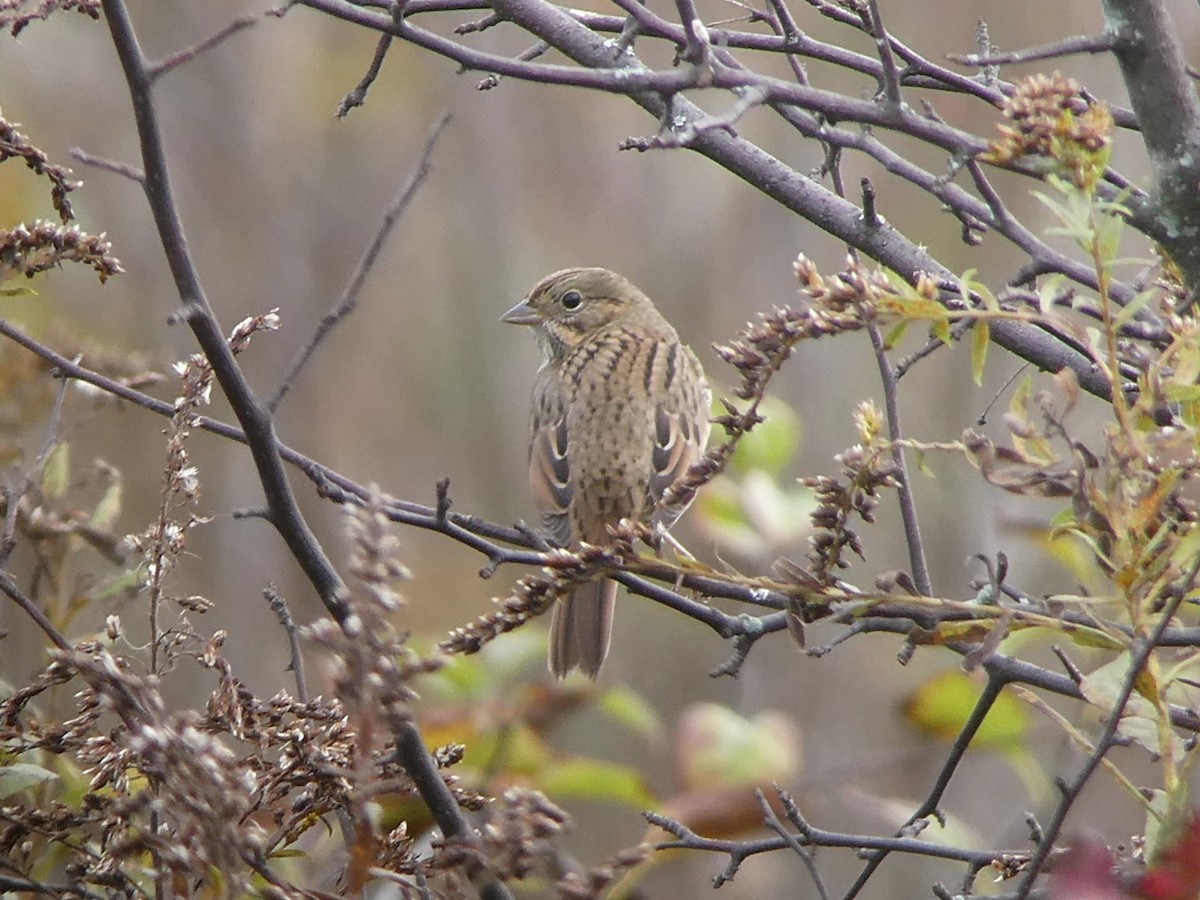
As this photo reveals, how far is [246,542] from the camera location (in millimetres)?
7711

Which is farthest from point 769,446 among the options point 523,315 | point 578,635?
point 523,315

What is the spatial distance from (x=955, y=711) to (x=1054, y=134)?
1770 mm

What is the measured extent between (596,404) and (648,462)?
35cm

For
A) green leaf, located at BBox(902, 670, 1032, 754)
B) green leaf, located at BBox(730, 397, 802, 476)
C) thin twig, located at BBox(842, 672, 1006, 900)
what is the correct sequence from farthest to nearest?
green leaf, located at BBox(730, 397, 802, 476) < green leaf, located at BBox(902, 670, 1032, 754) < thin twig, located at BBox(842, 672, 1006, 900)

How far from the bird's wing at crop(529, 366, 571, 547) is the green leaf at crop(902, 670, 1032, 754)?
1.69 metres

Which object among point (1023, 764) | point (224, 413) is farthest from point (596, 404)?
point (224, 413)

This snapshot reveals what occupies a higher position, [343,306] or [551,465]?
[551,465]

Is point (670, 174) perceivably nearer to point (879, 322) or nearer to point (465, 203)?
point (465, 203)

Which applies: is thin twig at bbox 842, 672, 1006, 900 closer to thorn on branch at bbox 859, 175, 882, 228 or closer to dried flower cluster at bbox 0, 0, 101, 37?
thorn on branch at bbox 859, 175, 882, 228

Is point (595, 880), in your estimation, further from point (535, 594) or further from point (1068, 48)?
point (1068, 48)

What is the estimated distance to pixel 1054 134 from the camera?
1.54 m

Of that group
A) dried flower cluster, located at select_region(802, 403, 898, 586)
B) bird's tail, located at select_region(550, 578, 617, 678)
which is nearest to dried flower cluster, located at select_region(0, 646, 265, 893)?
dried flower cluster, located at select_region(802, 403, 898, 586)

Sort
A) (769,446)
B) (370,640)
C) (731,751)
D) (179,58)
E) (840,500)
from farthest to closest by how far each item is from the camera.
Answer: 1. (769,446)
2. (731,751)
3. (840,500)
4. (179,58)
5. (370,640)

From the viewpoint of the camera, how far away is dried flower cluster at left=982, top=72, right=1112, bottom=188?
153 cm
